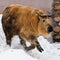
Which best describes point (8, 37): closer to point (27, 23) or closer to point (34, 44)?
point (34, 44)

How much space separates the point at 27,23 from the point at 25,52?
58 centimetres

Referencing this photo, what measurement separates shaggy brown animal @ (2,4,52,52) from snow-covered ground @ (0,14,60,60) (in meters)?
0.21

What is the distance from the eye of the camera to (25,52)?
6.48m

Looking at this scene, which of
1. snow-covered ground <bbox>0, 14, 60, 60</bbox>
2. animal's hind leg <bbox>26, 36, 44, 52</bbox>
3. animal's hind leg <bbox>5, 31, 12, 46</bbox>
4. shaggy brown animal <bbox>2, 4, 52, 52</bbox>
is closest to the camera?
snow-covered ground <bbox>0, 14, 60, 60</bbox>

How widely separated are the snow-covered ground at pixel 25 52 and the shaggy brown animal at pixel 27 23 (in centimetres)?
21

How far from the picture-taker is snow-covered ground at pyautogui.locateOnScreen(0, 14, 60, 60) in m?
5.79

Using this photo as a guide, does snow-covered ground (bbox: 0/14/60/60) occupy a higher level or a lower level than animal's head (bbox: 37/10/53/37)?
lower

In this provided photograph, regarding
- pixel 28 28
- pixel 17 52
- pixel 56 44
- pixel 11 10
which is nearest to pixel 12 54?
pixel 17 52

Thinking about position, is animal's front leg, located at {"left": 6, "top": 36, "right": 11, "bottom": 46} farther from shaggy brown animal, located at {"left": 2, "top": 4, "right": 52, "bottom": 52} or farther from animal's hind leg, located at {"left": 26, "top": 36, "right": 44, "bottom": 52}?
animal's hind leg, located at {"left": 26, "top": 36, "right": 44, "bottom": 52}

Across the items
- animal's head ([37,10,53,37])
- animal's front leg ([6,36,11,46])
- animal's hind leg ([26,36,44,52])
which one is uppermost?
animal's head ([37,10,53,37])

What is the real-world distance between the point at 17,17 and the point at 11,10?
24 cm

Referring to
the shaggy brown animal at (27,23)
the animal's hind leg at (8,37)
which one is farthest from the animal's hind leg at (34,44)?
the animal's hind leg at (8,37)

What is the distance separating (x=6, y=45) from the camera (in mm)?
7418

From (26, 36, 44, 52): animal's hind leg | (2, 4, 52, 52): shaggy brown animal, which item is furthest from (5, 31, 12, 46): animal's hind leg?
(26, 36, 44, 52): animal's hind leg
